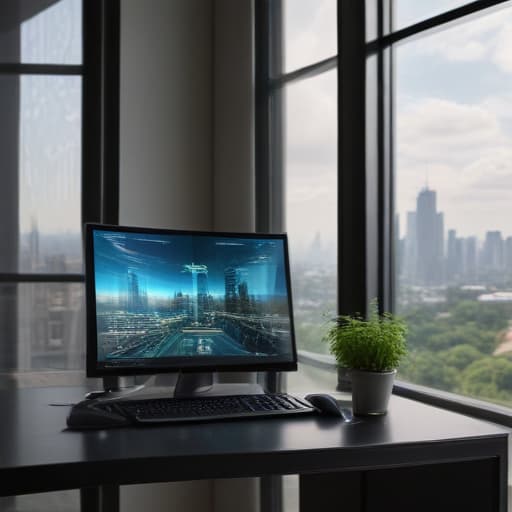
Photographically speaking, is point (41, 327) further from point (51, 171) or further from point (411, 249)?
point (411, 249)

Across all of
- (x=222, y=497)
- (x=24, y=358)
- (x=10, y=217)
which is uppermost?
(x=10, y=217)

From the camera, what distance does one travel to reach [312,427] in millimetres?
1760

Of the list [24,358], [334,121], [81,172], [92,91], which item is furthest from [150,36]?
[24,358]

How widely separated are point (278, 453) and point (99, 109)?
2188 mm

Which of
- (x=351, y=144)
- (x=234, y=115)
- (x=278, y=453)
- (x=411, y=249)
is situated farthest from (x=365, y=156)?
(x=278, y=453)

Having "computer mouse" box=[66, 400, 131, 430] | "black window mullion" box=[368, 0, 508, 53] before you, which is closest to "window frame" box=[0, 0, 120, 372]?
"black window mullion" box=[368, 0, 508, 53]

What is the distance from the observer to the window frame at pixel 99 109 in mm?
3309

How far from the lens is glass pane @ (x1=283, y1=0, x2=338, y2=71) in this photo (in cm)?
306

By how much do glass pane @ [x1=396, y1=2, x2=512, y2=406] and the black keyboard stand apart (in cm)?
69

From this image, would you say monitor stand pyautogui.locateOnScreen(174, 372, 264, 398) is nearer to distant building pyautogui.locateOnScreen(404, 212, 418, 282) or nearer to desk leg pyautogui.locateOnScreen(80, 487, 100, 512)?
distant building pyautogui.locateOnScreen(404, 212, 418, 282)

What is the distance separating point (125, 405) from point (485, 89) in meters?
1.43

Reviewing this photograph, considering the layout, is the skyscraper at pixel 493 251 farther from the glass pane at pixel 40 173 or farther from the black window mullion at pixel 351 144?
the glass pane at pixel 40 173

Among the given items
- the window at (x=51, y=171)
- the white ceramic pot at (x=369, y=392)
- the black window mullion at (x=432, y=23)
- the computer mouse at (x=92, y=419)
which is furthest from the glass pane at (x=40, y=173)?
the white ceramic pot at (x=369, y=392)

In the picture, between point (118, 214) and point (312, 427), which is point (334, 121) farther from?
point (312, 427)
